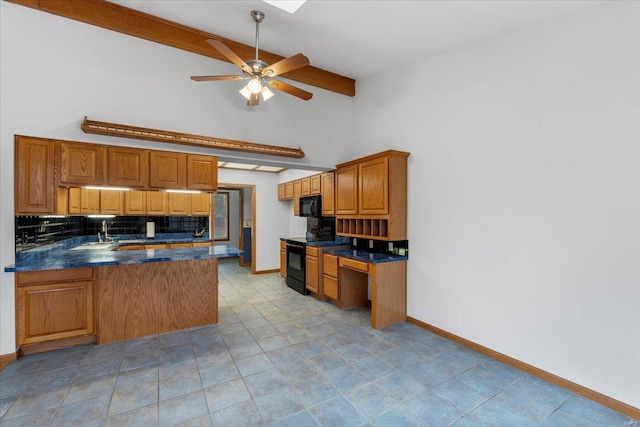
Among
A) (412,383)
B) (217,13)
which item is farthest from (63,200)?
(412,383)

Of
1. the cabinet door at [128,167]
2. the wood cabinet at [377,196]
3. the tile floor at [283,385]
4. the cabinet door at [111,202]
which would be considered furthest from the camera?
the cabinet door at [111,202]

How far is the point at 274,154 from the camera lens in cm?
373

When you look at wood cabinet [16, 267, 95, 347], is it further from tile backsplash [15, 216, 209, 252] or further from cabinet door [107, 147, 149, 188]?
cabinet door [107, 147, 149, 188]

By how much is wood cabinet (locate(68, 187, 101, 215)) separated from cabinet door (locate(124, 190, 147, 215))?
425mm

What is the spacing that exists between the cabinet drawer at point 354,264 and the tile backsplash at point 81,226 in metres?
3.47

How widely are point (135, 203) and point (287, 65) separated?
14.4ft

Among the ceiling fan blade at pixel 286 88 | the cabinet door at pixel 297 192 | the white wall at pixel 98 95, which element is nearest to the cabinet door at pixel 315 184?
the cabinet door at pixel 297 192

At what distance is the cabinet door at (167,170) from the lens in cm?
319

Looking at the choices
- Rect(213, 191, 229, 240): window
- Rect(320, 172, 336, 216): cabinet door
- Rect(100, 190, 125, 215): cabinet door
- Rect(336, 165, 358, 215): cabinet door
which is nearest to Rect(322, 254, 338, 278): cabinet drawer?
Rect(336, 165, 358, 215): cabinet door

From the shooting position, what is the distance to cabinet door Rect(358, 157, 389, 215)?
11.5 feet

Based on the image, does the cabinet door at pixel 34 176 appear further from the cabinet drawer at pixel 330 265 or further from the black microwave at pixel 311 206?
the black microwave at pixel 311 206

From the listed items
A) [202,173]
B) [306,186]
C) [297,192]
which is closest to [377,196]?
[306,186]

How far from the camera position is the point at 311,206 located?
518cm

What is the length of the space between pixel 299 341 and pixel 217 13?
11.5 feet
